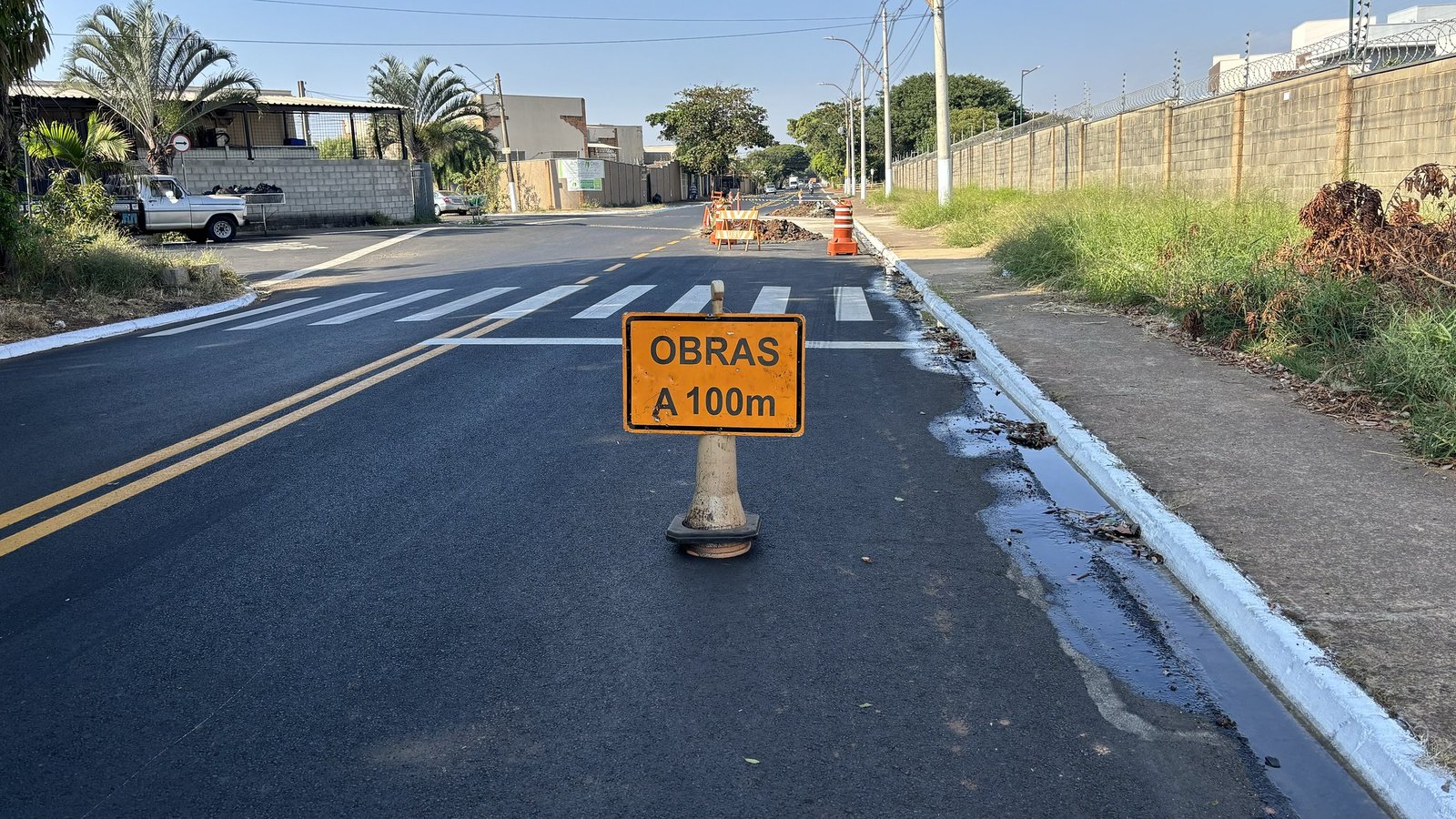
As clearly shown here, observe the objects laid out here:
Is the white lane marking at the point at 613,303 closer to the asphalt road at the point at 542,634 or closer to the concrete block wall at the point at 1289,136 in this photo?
the asphalt road at the point at 542,634

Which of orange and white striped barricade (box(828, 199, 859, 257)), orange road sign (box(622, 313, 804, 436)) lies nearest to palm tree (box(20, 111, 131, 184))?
orange and white striped barricade (box(828, 199, 859, 257))

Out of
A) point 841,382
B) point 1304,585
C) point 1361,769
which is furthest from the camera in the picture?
point 841,382

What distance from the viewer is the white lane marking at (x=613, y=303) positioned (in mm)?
13852

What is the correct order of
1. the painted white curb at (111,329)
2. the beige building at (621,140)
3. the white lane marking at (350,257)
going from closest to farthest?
the painted white curb at (111,329), the white lane marking at (350,257), the beige building at (621,140)

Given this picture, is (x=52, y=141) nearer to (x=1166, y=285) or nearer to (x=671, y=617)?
(x=1166, y=285)

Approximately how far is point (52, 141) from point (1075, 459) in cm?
2331

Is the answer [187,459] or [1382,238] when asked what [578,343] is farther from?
[1382,238]

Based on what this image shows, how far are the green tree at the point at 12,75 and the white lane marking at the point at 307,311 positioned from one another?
2931mm

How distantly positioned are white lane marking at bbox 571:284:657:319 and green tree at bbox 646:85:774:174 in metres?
78.5

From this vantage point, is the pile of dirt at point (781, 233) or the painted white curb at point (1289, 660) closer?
the painted white curb at point (1289, 660)

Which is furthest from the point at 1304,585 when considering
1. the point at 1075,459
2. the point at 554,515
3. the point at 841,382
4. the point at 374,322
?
the point at 374,322

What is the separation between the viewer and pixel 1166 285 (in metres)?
11.7

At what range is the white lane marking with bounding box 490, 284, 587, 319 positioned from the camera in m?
14.0

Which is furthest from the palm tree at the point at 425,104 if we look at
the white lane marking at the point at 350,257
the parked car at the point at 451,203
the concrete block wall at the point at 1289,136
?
the concrete block wall at the point at 1289,136
